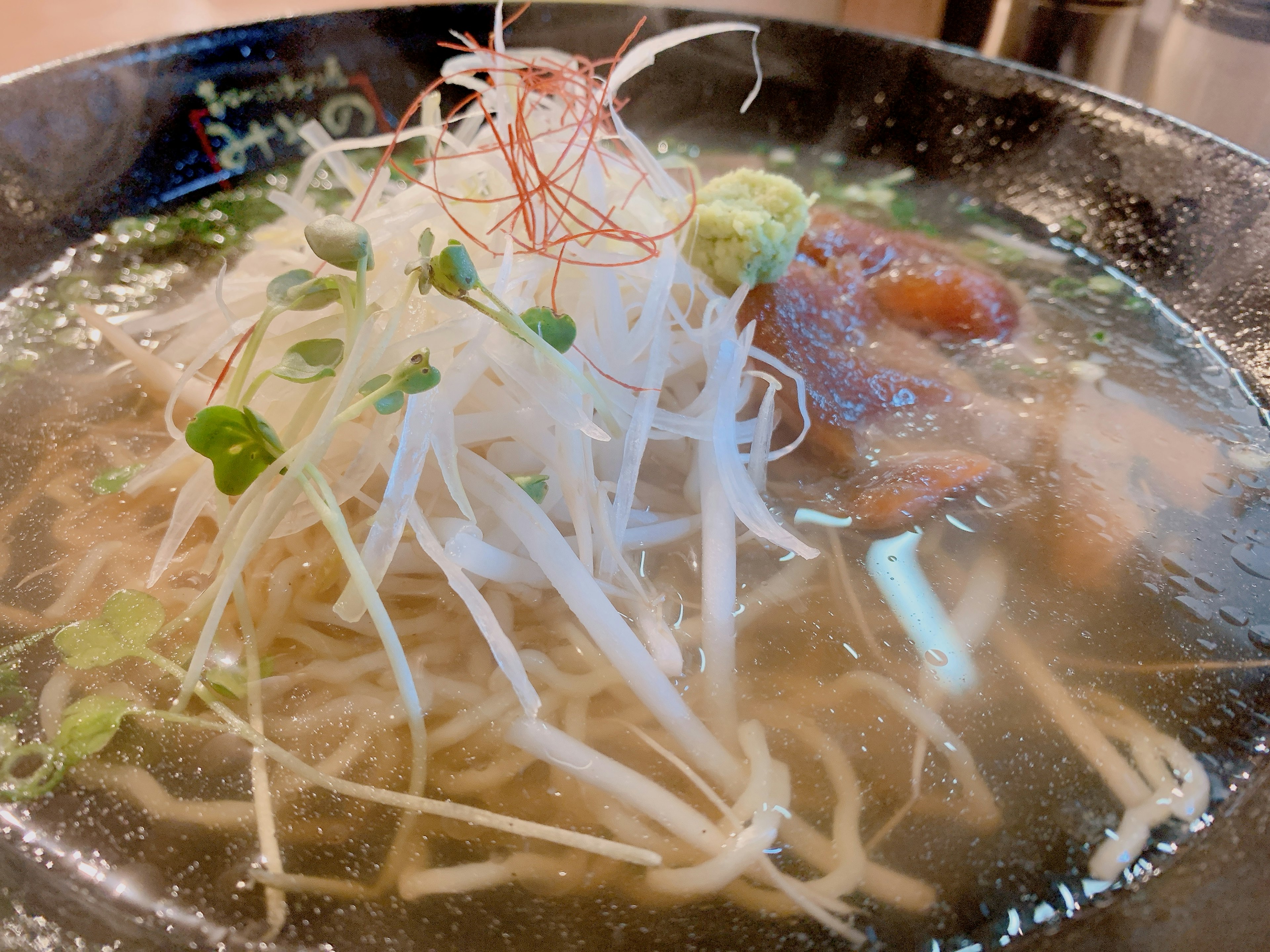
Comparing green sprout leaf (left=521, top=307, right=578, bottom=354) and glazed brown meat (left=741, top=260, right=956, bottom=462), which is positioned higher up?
green sprout leaf (left=521, top=307, right=578, bottom=354)

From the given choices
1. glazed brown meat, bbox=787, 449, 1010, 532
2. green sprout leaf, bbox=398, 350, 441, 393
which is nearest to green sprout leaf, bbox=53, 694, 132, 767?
green sprout leaf, bbox=398, 350, 441, 393

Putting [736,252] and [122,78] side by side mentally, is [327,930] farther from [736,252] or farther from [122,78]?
[122,78]

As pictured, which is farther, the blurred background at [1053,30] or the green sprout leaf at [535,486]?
the blurred background at [1053,30]

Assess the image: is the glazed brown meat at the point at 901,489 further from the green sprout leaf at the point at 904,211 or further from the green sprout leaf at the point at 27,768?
the green sprout leaf at the point at 27,768

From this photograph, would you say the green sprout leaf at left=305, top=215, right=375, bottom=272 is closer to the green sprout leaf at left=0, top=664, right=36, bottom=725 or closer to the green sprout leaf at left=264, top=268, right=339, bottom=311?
the green sprout leaf at left=264, top=268, right=339, bottom=311

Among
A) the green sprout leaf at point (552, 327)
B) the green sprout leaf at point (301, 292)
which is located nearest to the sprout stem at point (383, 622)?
the green sprout leaf at point (301, 292)

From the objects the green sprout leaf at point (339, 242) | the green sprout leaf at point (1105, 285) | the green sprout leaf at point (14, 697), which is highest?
the green sprout leaf at point (339, 242)

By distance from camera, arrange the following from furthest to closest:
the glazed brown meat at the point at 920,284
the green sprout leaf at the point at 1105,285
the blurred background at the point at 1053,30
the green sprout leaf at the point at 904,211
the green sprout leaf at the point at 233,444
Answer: the blurred background at the point at 1053,30 → the green sprout leaf at the point at 904,211 → the green sprout leaf at the point at 1105,285 → the glazed brown meat at the point at 920,284 → the green sprout leaf at the point at 233,444
